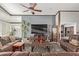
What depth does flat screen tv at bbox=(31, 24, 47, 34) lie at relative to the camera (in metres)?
3.14

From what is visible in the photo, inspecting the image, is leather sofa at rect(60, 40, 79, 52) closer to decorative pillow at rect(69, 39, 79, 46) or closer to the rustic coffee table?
decorative pillow at rect(69, 39, 79, 46)

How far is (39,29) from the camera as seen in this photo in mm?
3162

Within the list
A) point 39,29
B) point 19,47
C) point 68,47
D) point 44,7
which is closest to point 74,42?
point 68,47

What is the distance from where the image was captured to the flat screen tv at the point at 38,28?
124 inches

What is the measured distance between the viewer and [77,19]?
3051 millimetres

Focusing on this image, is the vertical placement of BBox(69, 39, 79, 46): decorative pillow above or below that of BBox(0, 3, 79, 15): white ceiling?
below

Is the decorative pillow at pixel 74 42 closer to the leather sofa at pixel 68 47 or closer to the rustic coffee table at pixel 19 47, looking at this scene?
the leather sofa at pixel 68 47

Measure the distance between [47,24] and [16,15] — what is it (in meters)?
0.62

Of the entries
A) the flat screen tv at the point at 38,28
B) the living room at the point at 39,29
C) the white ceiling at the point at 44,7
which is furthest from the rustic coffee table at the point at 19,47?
the white ceiling at the point at 44,7

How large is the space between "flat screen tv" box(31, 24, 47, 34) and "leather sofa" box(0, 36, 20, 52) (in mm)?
360

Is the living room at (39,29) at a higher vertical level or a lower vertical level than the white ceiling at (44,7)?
lower

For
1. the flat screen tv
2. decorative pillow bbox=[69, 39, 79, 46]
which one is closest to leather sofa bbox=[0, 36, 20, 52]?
the flat screen tv

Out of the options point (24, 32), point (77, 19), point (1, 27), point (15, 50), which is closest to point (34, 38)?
point (24, 32)

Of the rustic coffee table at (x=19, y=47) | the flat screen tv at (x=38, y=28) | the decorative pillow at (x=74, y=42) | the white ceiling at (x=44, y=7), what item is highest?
the white ceiling at (x=44, y=7)
